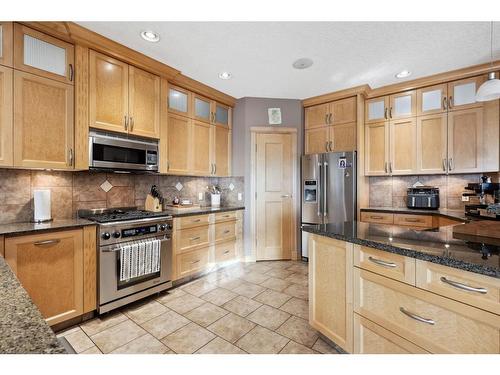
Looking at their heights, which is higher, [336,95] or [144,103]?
[336,95]

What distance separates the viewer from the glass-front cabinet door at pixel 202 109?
3318 millimetres

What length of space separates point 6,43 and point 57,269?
5.94ft

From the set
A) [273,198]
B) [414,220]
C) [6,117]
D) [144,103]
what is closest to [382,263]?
[414,220]

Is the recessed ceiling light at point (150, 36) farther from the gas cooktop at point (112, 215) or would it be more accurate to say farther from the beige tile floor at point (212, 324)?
the beige tile floor at point (212, 324)

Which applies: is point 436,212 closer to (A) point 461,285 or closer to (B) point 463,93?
(B) point 463,93

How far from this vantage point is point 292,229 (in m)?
3.74

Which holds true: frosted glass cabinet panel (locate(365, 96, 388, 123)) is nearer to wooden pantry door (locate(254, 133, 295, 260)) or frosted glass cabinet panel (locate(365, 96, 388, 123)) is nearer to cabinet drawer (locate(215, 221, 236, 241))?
wooden pantry door (locate(254, 133, 295, 260))

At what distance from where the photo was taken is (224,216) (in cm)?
339

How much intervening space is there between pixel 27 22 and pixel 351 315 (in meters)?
3.27

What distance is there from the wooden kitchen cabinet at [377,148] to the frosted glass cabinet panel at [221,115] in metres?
2.20

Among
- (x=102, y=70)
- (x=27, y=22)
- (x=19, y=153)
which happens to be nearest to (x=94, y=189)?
(x=19, y=153)

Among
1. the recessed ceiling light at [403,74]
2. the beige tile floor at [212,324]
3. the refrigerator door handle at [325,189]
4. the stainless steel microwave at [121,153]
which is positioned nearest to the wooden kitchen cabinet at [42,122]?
the stainless steel microwave at [121,153]

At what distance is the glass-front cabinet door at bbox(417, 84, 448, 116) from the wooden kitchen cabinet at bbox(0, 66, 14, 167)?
14.5ft

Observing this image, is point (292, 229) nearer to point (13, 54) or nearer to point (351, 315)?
point (351, 315)
